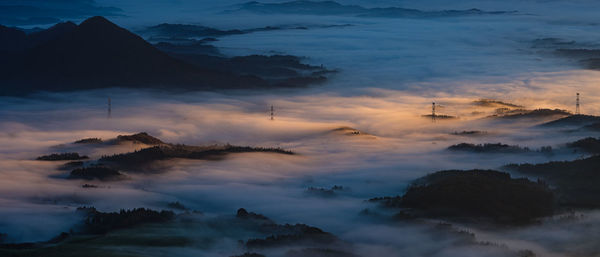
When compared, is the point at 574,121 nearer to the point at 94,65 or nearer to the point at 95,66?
the point at 95,66

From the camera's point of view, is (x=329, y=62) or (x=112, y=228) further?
(x=329, y=62)

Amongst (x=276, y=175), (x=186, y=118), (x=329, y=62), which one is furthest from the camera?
(x=329, y=62)

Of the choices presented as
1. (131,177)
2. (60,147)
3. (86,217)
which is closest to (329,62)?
(60,147)

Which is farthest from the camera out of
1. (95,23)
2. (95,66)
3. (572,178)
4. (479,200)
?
(95,23)

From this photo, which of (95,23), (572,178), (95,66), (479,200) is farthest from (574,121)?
(95,23)

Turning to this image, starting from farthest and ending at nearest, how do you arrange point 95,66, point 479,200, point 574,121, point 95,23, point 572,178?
point 95,23
point 95,66
point 574,121
point 572,178
point 479,200

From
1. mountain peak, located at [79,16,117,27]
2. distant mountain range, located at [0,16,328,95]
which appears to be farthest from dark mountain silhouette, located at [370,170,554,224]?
mountain peak, located at [79,16,117,27]

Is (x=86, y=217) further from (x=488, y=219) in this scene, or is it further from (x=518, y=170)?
(x=518, y=170)
